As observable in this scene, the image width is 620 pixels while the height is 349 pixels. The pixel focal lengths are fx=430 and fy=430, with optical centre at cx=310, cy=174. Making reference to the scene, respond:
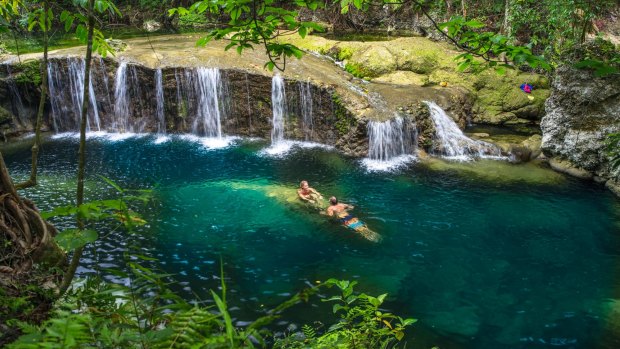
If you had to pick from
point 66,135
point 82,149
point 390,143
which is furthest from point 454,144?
point 66,135

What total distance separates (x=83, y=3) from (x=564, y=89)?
13260mm

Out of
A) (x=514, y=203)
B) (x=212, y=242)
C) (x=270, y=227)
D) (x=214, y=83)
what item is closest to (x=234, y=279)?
(x=212, y=242)

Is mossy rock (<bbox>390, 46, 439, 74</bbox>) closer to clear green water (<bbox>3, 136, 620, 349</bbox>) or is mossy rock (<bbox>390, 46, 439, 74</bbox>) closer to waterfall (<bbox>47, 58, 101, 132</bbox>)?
clear green water (<bbox>3, 136, 620, 349</bbox>)

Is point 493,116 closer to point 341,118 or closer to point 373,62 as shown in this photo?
point 373,62

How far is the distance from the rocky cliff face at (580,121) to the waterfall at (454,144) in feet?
5.55

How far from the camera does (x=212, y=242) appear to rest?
902 cm

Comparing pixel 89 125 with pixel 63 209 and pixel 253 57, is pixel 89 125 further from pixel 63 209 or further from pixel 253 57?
pixel 63 209

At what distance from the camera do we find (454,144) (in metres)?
14.3

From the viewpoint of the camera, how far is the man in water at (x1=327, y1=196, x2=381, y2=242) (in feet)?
30.2

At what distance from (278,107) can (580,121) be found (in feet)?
31.5

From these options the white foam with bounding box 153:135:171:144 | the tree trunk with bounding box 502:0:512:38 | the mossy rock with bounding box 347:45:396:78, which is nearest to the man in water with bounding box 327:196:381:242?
the white foam with bounding box 153:135:171:144

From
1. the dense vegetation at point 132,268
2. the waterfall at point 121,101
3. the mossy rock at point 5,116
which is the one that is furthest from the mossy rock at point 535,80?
the mossy rock at point 5,116

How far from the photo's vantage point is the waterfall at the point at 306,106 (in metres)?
15.3

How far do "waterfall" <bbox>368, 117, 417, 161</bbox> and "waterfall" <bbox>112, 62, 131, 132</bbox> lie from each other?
9.61 m
